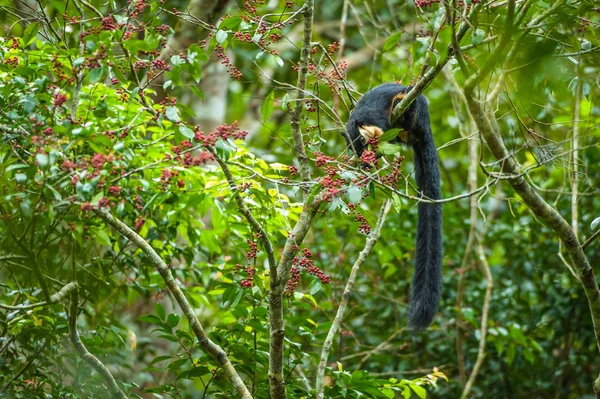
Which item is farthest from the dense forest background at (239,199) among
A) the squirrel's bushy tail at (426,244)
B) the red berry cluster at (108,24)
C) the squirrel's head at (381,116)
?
the squirrel's bushy tail at (426,244)

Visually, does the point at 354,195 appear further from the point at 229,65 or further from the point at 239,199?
the point at 229,65

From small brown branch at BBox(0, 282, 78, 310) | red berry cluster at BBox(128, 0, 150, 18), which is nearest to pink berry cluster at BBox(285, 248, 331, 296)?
small brown branch at BBox(0, 282, 78, 310)

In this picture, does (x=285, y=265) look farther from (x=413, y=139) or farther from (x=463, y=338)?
(x=463, y=338)

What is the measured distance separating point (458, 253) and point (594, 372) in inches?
60.3

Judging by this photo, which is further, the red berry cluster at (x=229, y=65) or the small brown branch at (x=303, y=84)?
the small brown branch at (x=303, y=84)

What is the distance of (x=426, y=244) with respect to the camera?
409cm

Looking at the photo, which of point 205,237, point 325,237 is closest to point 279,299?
point 205,237

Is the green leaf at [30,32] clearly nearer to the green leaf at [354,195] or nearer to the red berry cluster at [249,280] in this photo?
the red berry cluster at [249,280]

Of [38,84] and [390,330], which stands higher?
[38,84]

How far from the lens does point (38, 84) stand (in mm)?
2908

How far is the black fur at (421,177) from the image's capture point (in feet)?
12.6

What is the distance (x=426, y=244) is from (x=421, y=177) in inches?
24.1

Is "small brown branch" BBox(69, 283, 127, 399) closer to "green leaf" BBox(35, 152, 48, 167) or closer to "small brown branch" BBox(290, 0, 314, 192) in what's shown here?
"green leaf" BBox(35, 152, 48, 167)

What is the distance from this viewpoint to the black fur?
383cm
